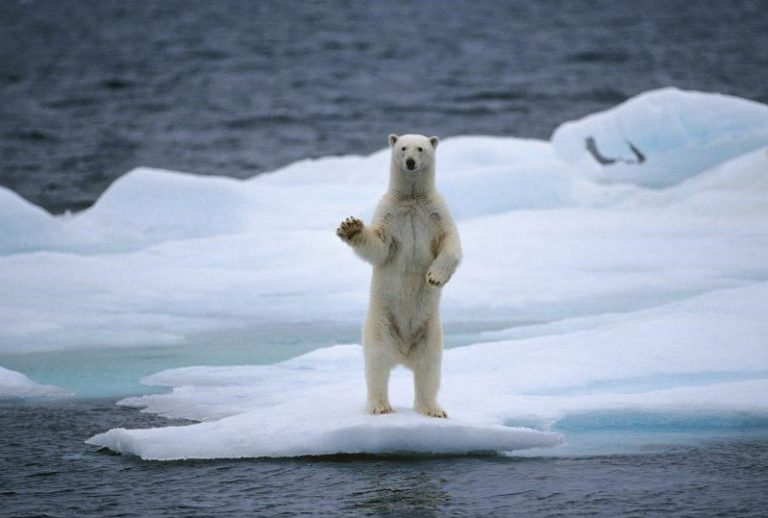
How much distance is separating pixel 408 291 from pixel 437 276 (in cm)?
38

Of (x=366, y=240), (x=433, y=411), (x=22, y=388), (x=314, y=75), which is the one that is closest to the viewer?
(x=366, y=240)

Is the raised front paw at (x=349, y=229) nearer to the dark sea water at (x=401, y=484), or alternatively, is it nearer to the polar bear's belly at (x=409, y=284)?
the polar bear's belly at (x=409, y=284)

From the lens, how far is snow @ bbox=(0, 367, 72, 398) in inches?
330

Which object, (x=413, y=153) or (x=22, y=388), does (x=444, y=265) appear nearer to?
(x=413, y=153)

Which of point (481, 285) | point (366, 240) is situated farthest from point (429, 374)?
point (481, 285)

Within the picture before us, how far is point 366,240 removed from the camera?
655 cm

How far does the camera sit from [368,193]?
15.5m

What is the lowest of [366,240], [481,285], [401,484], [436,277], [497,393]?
[401,484]

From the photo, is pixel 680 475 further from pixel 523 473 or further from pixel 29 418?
pixel 29 418

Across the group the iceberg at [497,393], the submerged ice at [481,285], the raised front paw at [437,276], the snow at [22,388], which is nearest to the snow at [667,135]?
the submerged ice at [481,285]

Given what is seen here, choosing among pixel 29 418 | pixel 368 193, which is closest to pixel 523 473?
pixel 29 418

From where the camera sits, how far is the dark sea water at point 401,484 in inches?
227

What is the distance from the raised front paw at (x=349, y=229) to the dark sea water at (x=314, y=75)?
58.9 ft

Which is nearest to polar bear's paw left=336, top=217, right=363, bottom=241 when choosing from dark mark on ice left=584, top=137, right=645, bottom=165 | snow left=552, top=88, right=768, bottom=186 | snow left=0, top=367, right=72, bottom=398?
snow left=0, top=367, right=72, bottom=398
